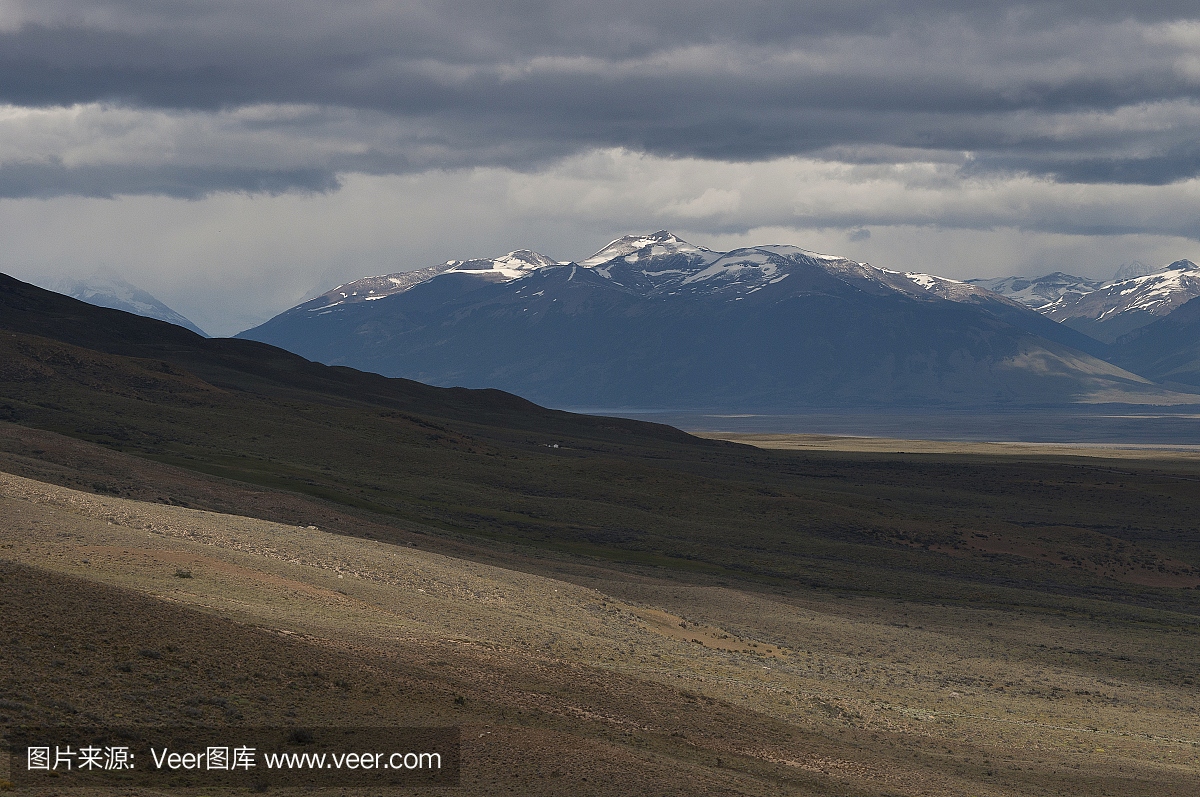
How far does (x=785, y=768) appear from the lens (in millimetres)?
20828

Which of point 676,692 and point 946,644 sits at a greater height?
point 676,692

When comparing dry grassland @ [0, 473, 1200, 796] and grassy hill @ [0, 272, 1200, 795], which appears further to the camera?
dry grassland @ [0, 473, 1200, 796]

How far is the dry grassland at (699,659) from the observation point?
21906 millimetres

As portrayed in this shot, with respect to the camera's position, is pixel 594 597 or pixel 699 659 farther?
pixel 594 597

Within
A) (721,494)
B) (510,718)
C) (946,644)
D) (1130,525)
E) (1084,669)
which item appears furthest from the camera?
(1130,525)

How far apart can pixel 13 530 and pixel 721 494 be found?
67745mm

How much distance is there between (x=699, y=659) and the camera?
108ft

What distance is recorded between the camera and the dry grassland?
71.9 feet

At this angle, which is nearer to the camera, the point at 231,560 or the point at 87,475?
the point at 231,560

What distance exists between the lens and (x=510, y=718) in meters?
20.4

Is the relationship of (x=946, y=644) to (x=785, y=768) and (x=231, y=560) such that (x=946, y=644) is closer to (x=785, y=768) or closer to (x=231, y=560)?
(x=785, y=768)

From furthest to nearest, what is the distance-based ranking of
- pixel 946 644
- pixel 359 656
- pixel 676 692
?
1. pixel 946 644
2. pixel 676 692
3. pixel 359 656

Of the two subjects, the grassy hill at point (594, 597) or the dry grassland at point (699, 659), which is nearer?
the grassy hill at point (594, 597)

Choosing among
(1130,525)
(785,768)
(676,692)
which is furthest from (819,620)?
(1130,525)
